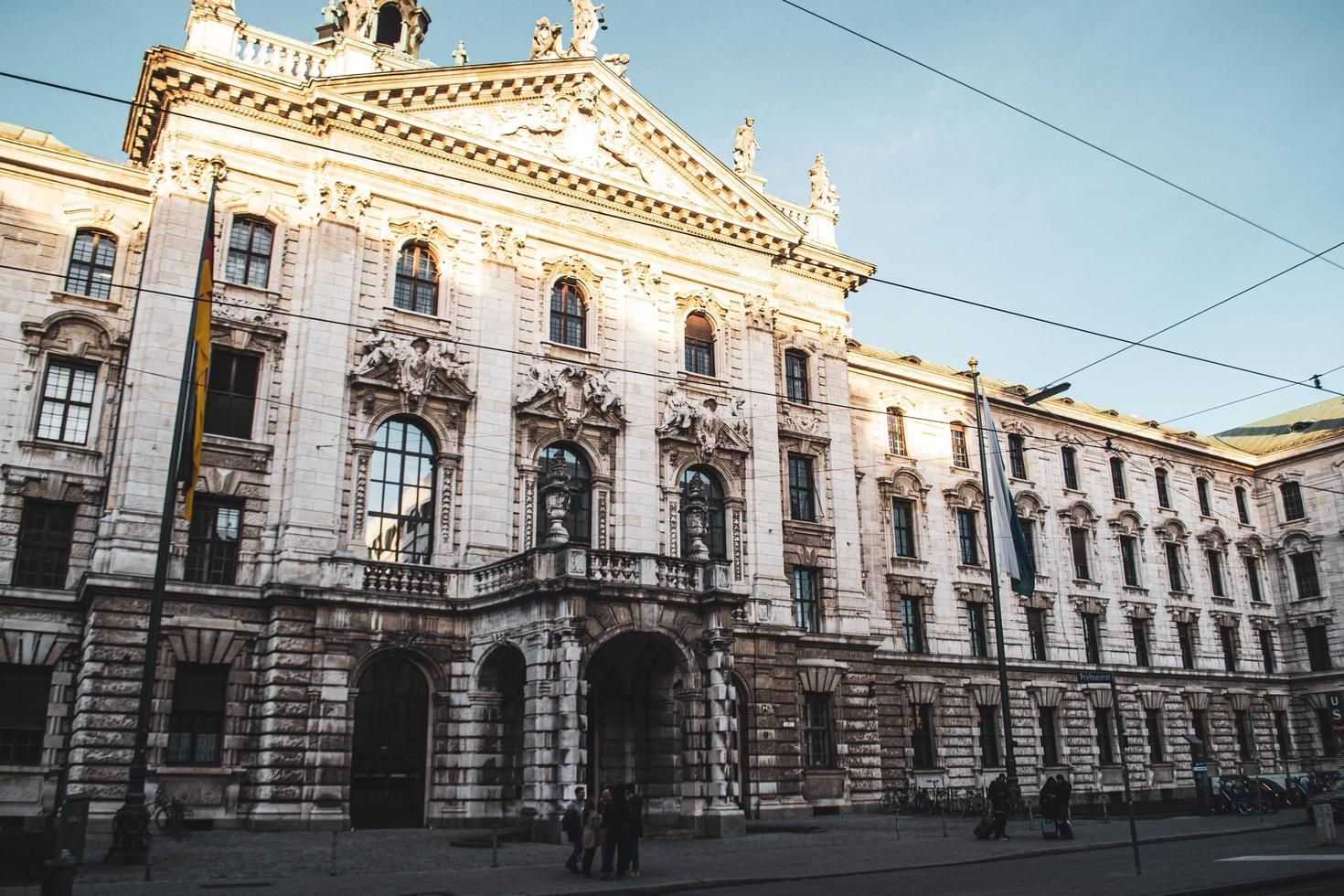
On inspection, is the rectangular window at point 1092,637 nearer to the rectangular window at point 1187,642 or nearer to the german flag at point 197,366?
the rectangular window at point 1187,642

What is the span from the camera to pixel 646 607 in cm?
2681

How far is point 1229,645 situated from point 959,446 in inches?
829

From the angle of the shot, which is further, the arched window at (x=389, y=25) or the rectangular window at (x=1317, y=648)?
the rectangular window at (x=1317, y=648)

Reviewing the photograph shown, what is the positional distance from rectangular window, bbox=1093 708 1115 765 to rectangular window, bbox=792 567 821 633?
1783 cm

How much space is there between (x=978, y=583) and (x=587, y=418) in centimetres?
2051

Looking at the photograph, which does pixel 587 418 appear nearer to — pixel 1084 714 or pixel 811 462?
pixel 811 462

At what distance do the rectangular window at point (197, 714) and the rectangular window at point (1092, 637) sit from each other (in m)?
36.9

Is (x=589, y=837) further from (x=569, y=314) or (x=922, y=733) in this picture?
(x=922, y=733)

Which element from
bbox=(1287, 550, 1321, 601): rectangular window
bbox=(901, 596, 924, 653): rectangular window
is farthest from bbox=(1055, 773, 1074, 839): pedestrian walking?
bbox=(1287, 550, 1321, 601): rectangular window

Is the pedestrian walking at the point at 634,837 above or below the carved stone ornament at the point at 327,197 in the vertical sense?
below

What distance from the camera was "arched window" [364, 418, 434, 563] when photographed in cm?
2941

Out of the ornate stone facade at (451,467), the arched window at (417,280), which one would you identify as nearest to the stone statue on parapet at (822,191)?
the ornate stone facade at (451,467)

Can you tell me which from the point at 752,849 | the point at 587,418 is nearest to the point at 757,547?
the point at 587,418

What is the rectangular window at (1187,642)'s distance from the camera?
174 ft
